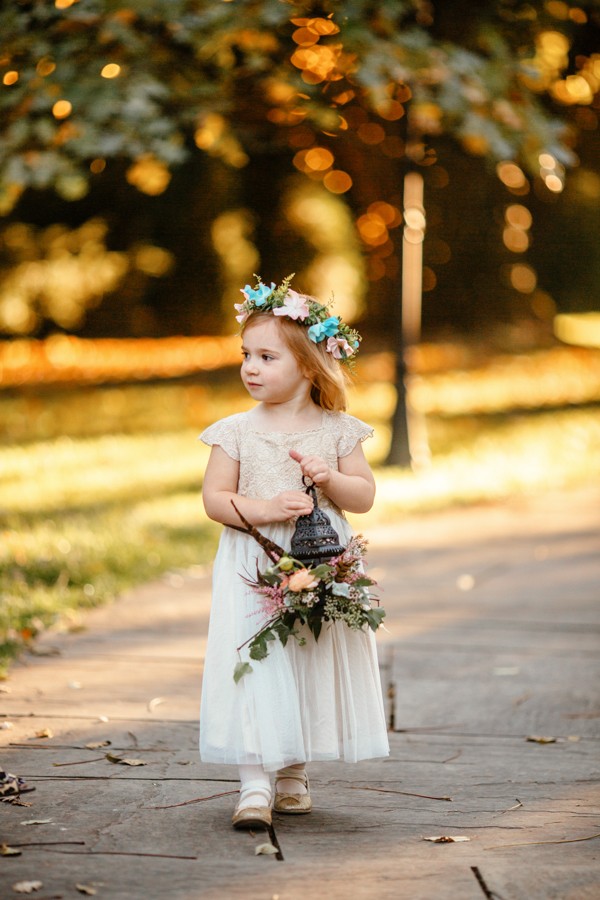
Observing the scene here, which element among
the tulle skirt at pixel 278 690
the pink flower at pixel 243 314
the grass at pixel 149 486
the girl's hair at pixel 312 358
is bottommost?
the grass at pixel 149 486

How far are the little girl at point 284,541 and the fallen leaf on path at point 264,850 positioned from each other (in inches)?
6.5

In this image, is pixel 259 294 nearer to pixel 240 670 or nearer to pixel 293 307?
pixel 293 307

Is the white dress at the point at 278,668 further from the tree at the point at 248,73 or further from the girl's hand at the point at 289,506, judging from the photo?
the tree at the point at 248,73

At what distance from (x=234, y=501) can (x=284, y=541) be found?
0.64 feet

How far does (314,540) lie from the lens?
3381mm

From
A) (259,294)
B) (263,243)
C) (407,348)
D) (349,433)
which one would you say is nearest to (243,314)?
(259,294)

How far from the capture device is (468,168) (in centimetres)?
1850

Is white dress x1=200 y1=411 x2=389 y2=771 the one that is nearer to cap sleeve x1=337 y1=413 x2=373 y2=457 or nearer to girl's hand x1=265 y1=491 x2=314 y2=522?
cap sleeve x1=337 y1=413 x2=373 y2=457

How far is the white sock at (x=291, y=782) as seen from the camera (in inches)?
141

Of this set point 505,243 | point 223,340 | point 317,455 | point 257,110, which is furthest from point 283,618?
point 505,243

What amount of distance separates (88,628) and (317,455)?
2.50 metres

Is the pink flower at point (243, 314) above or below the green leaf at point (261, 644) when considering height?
above

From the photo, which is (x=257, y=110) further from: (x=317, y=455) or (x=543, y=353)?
(x=543, y=353)

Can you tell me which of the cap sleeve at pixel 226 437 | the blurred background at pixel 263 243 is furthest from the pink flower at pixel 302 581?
the blurred background at pixel 263 243
